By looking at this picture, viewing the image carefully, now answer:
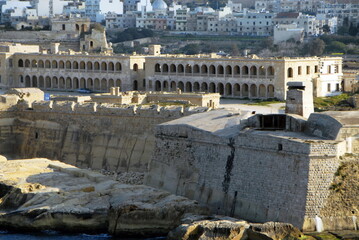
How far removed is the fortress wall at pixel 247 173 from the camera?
40219 millimetres

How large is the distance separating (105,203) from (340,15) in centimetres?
14265

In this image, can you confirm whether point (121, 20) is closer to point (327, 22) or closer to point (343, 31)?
point (327, 22)

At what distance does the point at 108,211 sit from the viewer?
44.5 metres

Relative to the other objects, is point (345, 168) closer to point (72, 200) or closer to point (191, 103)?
point (72, 200)

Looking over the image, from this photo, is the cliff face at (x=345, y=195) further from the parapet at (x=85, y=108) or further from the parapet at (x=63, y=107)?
the parapet at (x=63, y=107)

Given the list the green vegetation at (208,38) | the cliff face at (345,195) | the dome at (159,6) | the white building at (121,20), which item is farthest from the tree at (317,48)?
the cliff face at (345,195)

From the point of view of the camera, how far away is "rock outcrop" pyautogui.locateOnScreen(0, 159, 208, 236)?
1709 inches

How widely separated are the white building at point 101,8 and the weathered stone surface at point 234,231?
146891 millimetres

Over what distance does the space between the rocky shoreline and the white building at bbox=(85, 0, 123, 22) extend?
13666 cm

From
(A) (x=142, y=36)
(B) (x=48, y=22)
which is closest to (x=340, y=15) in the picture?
(A) (x=142, y=36)

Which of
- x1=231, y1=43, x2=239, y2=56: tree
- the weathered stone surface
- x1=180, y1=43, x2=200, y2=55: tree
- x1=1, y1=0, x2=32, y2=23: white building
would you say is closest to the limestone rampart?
the weathered stone surface

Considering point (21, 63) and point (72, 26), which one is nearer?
point (21, 63)

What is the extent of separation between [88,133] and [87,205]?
15.9 metres

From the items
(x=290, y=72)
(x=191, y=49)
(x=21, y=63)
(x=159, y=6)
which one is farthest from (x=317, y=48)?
(x=159, y=6)
